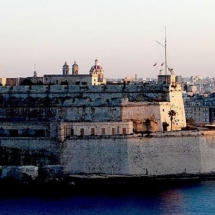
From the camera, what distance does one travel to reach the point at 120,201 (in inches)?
1177

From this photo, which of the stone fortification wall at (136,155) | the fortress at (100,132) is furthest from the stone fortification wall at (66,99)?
the stone fortification wall at (136,155)

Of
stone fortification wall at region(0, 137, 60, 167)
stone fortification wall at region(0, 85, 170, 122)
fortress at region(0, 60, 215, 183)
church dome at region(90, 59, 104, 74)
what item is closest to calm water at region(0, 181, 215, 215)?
fortress at region(0, 60, 215, 183)

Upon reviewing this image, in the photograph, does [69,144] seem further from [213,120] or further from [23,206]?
[213,120]

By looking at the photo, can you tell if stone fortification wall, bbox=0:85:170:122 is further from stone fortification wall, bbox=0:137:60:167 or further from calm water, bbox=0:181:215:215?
calm water, bbox=0:181:215:215

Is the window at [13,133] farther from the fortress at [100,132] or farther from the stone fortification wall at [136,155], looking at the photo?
the stone fortification wall at [136,155]

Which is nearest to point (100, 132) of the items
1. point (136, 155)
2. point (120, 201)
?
point (136, 155)

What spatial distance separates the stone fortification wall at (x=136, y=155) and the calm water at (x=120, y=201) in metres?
1.30

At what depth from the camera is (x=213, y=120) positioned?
5362 centimetres

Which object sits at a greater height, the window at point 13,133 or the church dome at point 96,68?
the church dome at point 96,68

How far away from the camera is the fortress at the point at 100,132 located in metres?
33.6

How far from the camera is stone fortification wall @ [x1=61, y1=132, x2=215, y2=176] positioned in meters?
33.4

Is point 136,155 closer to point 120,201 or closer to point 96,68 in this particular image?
point 120,201

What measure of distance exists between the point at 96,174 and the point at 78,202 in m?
3.88

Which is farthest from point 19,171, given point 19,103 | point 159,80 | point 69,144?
point 159,80
